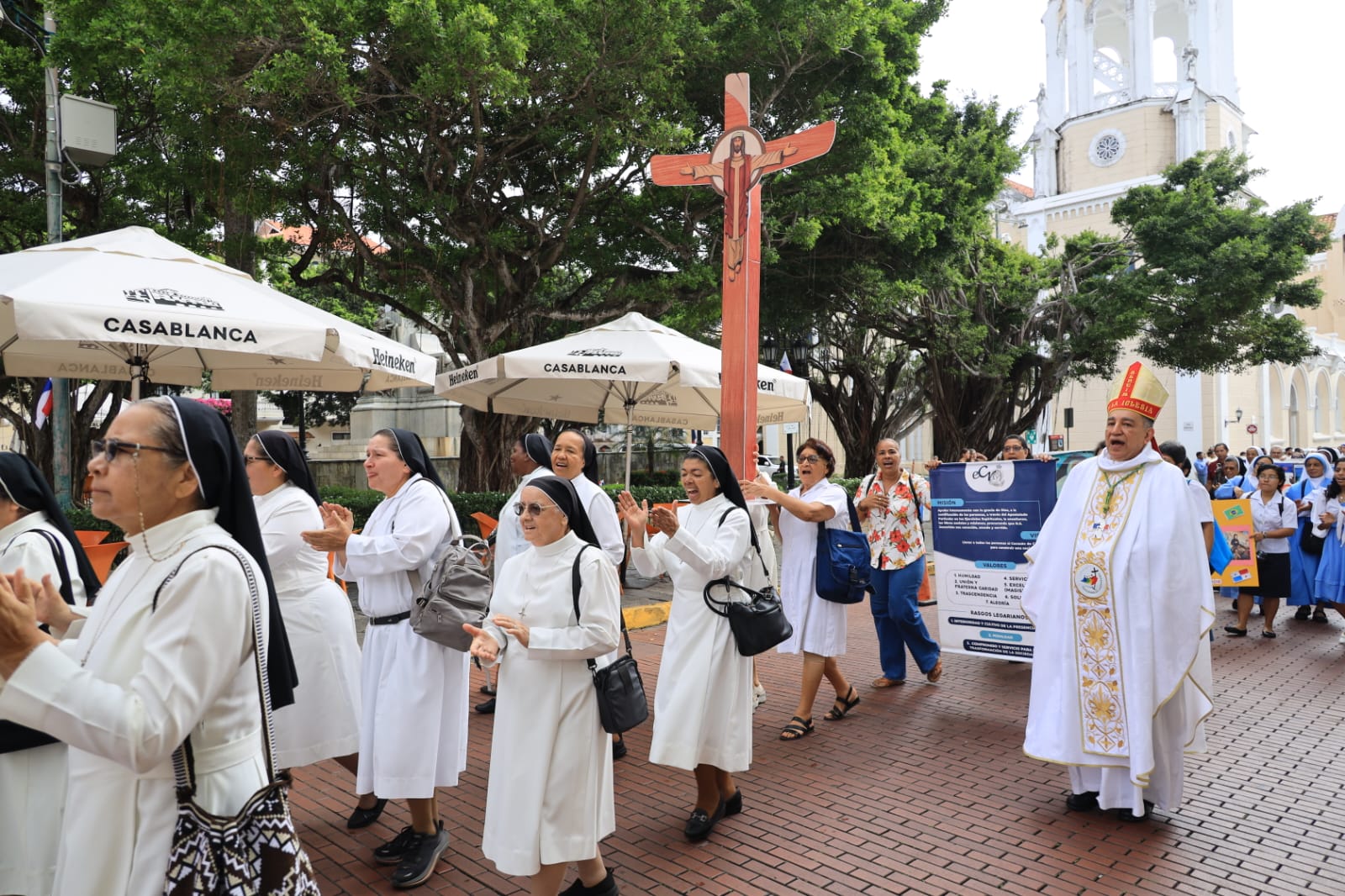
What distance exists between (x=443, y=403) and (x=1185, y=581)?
91.6 ft

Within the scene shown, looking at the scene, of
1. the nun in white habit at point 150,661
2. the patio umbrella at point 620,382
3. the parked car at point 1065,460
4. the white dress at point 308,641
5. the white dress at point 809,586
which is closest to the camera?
the nun in white habit at point 150,661

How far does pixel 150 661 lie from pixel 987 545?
→ 265 inches

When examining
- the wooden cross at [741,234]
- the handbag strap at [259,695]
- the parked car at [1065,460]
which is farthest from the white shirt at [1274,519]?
the handbag strap at [259,695]

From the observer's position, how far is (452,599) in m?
4.15

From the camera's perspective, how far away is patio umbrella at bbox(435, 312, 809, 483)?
856cm

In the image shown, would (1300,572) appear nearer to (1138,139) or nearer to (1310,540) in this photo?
(1310,540)

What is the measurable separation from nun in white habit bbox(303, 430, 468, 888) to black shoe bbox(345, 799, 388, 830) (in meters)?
0.15

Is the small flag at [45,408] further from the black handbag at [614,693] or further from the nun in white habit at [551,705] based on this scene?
the black handbag at [614,693]

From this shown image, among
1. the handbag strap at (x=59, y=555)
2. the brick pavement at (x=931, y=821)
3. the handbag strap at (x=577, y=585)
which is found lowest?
the brick pavement at (x=931, y=821)

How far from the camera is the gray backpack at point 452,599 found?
409cm

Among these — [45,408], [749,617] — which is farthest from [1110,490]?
[45,408]

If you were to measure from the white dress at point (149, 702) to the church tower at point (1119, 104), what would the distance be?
59095 mm

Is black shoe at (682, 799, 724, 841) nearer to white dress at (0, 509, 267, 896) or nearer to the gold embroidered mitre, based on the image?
white dress at (0, 509, 267, 896)

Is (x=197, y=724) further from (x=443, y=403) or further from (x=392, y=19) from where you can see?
(x=443, y=403)
